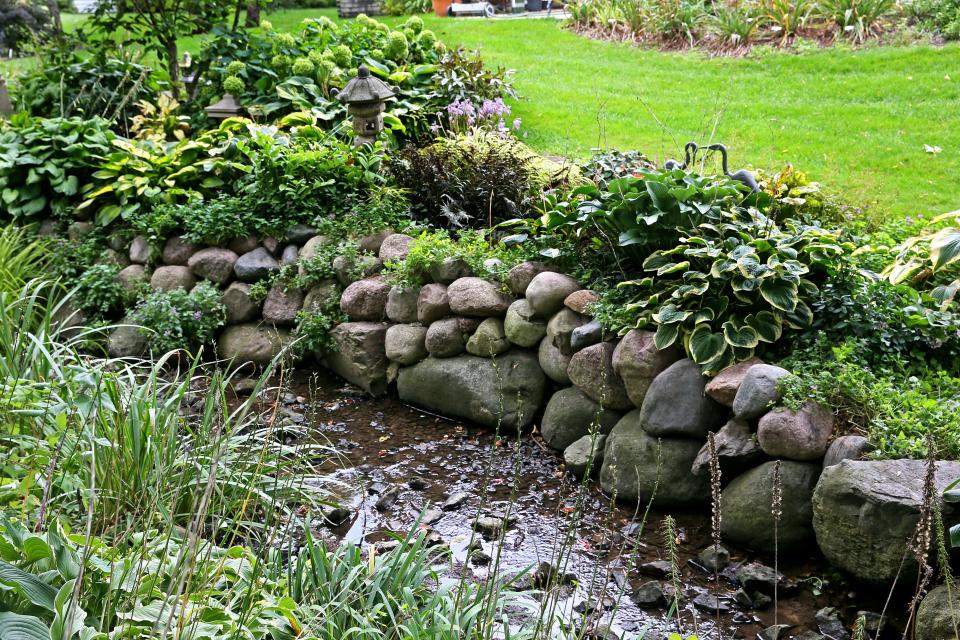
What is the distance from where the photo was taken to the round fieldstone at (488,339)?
17.1 feet

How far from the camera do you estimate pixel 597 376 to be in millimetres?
4559

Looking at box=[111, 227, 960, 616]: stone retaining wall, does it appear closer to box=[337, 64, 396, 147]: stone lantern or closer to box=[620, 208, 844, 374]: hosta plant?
box=[620, 208, 844, 374]: hosta plant

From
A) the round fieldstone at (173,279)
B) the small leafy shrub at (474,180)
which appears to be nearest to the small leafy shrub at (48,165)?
the round fieldstone at (173,279)

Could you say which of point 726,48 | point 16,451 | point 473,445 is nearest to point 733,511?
point 473,445

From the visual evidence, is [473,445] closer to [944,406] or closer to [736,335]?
[736,335]

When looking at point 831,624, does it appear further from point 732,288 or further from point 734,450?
point 732,288

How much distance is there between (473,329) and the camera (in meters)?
5.36

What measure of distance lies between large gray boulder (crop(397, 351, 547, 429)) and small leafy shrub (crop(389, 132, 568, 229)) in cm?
118

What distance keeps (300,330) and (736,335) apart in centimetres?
289

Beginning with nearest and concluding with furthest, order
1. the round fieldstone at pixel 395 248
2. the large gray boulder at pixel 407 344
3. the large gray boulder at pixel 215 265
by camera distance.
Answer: the large gray boulder at pixel 407 344 < the round fieldstone at pixel 395 248 < the large gray boulder at pixel 215 265

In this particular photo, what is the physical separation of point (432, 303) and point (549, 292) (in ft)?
2.74

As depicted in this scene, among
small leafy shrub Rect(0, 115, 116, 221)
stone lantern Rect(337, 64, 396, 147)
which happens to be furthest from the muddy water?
small leafy shrub Rect(0, 115, 116, 221)

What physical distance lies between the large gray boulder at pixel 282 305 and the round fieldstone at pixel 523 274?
1670 millimetres

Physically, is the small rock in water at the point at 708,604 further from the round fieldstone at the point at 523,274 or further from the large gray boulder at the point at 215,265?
the large gray boulder at the point at 215,265
